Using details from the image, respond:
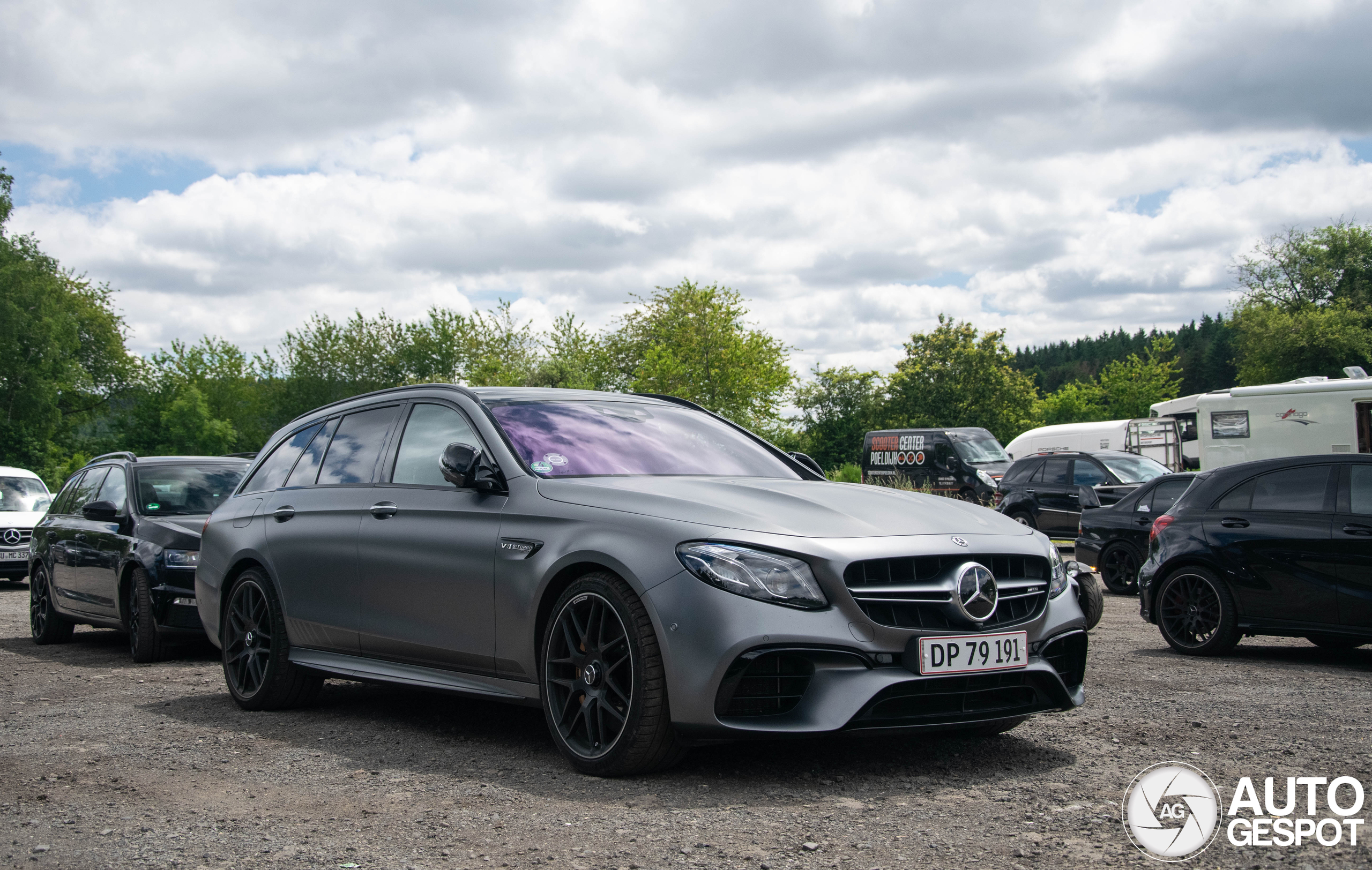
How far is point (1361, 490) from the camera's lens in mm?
8109

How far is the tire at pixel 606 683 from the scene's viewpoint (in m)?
4.31

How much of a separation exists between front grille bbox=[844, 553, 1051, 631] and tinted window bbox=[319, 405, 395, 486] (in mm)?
2900

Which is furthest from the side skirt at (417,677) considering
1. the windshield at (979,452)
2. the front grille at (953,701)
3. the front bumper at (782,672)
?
the windshield at (979,452)

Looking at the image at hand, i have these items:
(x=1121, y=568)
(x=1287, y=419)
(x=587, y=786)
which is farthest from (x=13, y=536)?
(x=1287, y=419)

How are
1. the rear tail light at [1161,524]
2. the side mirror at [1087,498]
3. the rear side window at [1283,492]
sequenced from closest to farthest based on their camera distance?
the rear side window at [1283,492] < the rear tail light at [1161,524] < the side mirror at [1087,498]

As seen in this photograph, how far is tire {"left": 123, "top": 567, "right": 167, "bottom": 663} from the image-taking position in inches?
355

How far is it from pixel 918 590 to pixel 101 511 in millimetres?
7507

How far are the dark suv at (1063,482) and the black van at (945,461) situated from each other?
8413 millimetres

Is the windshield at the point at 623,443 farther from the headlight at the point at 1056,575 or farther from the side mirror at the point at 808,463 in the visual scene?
the headlight at the point at 1056,575

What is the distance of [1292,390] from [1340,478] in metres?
16.4

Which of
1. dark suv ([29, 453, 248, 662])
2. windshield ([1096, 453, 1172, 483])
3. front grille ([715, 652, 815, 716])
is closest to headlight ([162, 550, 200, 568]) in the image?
dark suv ([29, 453, 248, 662])

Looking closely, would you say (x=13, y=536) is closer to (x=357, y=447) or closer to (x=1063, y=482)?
(x=357, y=447)

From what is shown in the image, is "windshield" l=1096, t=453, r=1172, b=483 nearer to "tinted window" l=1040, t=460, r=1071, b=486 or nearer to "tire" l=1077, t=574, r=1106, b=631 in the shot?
"tinted window" l=1040, t=460, r=1071, b=486

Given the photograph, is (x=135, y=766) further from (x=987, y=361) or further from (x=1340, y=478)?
(x=987, y=361)
